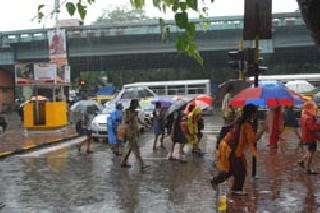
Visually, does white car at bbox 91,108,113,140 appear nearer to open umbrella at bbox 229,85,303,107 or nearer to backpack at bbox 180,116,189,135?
backpack at bbox 180,116,189,135

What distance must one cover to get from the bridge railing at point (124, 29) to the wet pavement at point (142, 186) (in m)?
35.1

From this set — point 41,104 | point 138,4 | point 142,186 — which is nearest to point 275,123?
point 142,186

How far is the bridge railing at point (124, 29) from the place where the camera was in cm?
5056

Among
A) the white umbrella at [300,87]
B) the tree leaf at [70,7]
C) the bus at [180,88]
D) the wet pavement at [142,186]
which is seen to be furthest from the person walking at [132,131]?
the bus at [180,88]

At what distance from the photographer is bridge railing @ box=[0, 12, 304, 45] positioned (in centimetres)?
5056

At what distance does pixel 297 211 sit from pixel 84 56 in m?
49.2

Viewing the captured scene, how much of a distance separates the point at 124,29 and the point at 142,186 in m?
42.7

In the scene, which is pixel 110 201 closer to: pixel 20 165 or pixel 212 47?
pixel 20 165

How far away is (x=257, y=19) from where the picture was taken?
10781 millimetres

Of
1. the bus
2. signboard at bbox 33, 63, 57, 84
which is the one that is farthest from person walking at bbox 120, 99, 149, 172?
the bus

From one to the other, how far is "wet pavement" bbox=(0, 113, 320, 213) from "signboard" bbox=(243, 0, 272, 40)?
9.21 ft

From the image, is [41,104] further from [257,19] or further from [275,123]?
[257,19]

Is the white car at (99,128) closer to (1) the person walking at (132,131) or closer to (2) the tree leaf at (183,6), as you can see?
(1) the person walking at (132,131)

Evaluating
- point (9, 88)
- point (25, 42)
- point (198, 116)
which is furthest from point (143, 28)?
point (198, 116)
